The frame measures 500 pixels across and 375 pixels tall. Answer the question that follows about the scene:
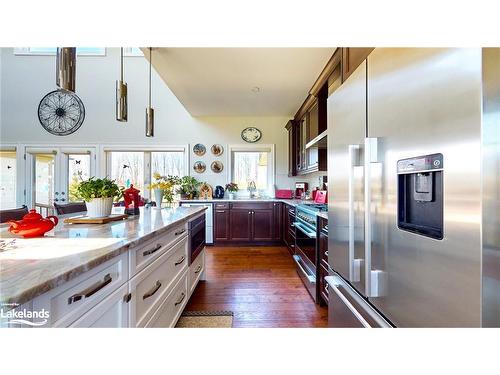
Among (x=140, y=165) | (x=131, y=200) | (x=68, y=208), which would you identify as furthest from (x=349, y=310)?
(x=140, y=165)

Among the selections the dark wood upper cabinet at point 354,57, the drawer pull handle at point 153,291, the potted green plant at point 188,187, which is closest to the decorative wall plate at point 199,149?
the potted green plant at point 188,187

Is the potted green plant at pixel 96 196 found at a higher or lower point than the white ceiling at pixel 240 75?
lower

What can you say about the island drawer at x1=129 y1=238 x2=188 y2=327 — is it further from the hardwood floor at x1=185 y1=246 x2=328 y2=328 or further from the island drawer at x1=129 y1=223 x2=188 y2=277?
the hardwood floor at x1=185 y1=246 x2=328 y2=328

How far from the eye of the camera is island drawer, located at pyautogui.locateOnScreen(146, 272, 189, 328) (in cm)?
154

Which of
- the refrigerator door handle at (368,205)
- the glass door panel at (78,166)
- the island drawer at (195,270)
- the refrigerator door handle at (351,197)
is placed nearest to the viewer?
the refrigerator door handle at (368,205)

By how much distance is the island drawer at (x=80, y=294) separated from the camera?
705 mm

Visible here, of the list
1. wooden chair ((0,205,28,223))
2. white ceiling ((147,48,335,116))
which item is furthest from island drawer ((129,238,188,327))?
white ceiling ((147,48,335,116))

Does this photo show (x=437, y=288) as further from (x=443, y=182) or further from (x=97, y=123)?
(x=97, y=123)

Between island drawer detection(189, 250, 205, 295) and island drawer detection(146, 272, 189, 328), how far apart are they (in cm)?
19

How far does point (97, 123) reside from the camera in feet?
17.9

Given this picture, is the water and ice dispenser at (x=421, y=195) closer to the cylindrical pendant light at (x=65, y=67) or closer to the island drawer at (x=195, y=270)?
the cylindrical pendant light at (x=65, y=67)

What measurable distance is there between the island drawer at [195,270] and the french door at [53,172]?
12.6ft
